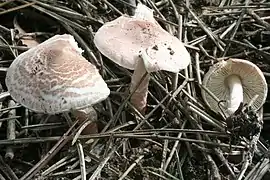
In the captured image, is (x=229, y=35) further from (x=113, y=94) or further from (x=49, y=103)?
(x=49, y=103)

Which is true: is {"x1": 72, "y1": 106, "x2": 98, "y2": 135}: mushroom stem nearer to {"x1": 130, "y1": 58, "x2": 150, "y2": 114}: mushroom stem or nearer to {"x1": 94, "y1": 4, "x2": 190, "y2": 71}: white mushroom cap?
{"x1": 130, "y1": 58, "x2": 150, "y2": 114}: mushroom stem

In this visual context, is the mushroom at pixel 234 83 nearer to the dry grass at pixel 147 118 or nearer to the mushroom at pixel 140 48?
the dry grass at pixel 147 118

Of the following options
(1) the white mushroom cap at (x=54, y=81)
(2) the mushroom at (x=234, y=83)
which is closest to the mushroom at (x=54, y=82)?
(1) the white mushroom cap at (x=54, y=81)

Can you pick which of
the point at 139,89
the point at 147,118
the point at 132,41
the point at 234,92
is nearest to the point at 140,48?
the point at 132,41

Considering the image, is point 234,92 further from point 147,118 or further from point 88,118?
point 88,118

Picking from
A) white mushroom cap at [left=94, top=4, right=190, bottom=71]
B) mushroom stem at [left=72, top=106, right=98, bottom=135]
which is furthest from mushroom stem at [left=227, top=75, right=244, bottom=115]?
mushroom stem at [left=72, top=106, right=98, bottom=135]

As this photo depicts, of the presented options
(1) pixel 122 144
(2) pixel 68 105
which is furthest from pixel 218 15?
(2) pixel 68 105
